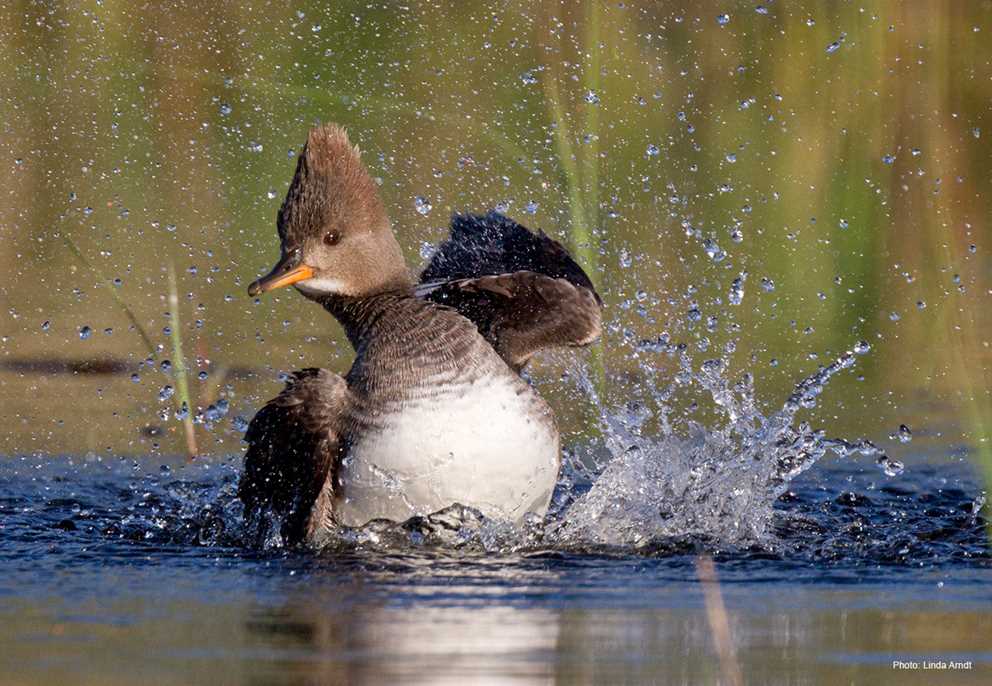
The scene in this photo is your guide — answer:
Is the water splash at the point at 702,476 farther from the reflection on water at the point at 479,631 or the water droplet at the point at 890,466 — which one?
the reflection on water at the point at 479,631

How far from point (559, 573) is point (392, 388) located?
87cm

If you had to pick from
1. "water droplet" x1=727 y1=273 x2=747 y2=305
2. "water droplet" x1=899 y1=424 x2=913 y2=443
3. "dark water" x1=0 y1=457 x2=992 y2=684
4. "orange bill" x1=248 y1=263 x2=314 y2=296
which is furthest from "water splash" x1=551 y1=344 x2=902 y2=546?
"orange bill" x1=248 y1=263 x2=314 y2=296

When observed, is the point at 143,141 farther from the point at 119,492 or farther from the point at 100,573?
the point at 100,573

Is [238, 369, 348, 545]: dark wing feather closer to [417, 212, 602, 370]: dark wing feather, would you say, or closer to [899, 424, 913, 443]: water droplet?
[417, 212, 602, 370]: dark wing feather

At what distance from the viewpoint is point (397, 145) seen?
9.91 metres

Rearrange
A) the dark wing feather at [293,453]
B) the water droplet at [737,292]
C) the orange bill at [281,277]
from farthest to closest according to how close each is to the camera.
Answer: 1. the water droplet at [737,292]
2. the orange bill at [281,277]
3. the dark wing feather at [293,453]

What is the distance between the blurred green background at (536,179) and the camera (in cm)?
833

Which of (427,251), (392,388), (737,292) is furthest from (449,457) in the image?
(737,292)

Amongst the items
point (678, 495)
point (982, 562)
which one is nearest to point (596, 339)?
point (678, 495)

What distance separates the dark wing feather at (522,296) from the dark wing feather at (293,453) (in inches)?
23.0

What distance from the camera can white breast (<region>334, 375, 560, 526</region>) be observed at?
5785mm

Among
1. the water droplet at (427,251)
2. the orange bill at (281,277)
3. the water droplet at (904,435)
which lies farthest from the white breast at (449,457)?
the water droplet at (904,435)

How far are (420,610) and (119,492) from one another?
2514 mm

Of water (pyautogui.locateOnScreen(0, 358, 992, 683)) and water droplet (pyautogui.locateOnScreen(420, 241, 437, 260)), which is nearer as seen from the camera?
water (pyautogui.locateOnScreen(0, 358, 992, 683))
